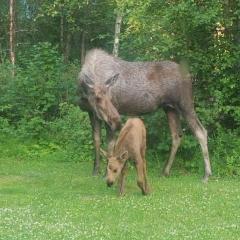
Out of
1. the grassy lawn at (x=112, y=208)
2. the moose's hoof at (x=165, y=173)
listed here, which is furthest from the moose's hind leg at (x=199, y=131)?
the moose's hoof at (x=165, y=173)

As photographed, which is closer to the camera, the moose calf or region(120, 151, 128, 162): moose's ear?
the moose calf

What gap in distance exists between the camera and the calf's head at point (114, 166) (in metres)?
10.9

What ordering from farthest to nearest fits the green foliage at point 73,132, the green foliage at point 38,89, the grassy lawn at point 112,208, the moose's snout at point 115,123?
the green foliage at point 38,89 < the green foliage at point 73,132 < the moose's snout at point 115,123 < the grassy lawn at point 112,208

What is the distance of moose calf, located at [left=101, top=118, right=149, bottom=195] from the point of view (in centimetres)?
1105

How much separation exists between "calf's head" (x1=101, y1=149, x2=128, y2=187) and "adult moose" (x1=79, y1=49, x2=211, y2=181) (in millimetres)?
2460

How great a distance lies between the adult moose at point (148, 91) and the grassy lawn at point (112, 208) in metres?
0.97

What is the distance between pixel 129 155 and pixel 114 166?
0.44 meters

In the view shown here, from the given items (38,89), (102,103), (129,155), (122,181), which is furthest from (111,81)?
(38,89)

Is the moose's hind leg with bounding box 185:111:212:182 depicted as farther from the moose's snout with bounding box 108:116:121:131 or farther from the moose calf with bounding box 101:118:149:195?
the moose calf with bounding box 101:118:149:195

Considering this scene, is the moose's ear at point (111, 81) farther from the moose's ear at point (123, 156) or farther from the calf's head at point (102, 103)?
the moose's ear at point (123, 156)

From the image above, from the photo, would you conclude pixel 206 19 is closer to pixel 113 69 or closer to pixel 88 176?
pixel 113 69

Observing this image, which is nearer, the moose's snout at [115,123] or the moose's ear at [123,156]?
the moose's ear at [123,156]

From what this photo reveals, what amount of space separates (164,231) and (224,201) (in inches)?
91.8

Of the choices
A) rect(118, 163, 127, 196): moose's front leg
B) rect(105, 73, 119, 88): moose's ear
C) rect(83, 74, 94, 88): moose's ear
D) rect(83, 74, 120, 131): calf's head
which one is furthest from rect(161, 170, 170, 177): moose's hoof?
rect(118, 163, 127, 196): moose's front leg
